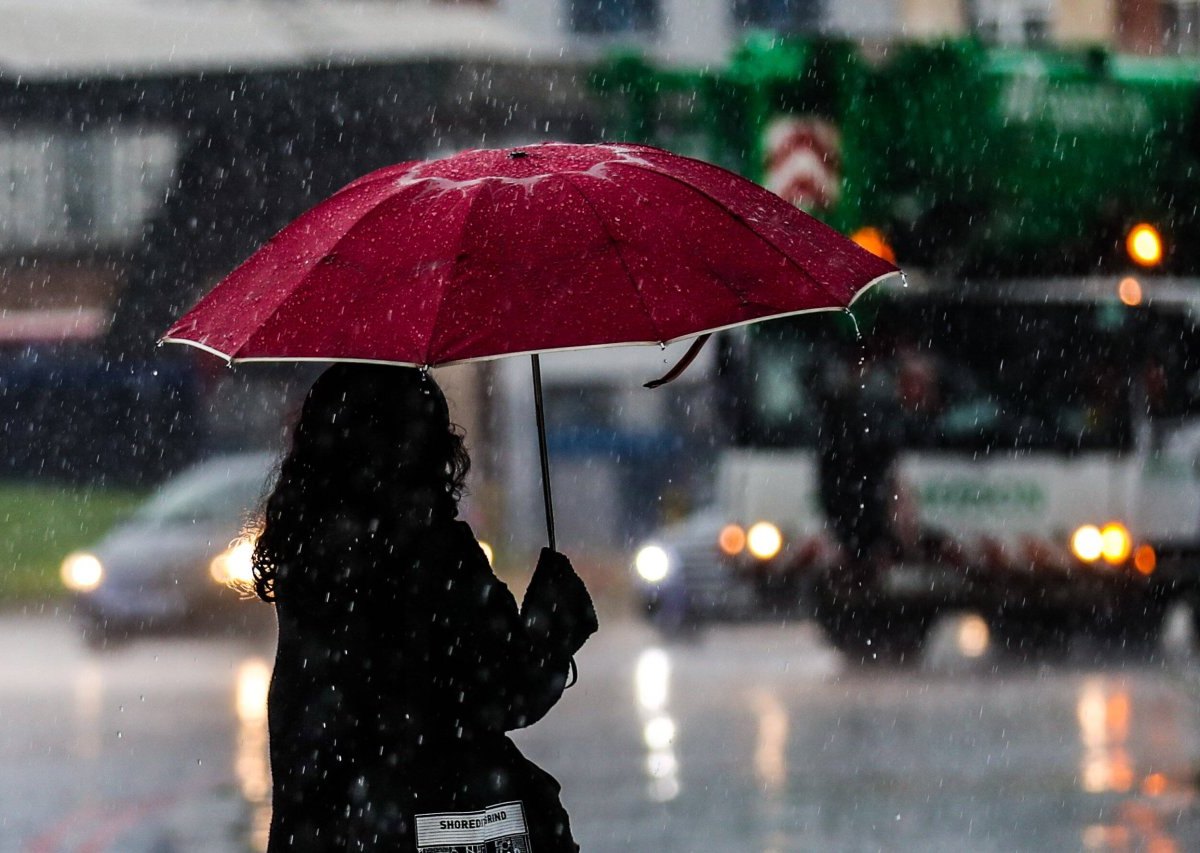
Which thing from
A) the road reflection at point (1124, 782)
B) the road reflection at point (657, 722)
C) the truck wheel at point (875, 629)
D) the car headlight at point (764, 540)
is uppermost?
the car headlight at point (764, 540)

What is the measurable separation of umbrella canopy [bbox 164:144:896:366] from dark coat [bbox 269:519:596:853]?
369 mm

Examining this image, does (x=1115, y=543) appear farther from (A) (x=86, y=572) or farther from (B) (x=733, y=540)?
(A) (x=86, y=572)

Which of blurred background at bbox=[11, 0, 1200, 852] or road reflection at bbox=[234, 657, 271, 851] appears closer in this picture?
road reflection at bbox=[234, 657, 271, 851]

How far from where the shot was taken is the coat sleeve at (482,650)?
3303 mm

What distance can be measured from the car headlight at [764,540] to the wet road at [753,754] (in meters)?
0.68

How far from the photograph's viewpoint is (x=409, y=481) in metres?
3.36

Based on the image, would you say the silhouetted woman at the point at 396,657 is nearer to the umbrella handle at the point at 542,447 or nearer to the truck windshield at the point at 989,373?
the umbrella handle at the point at 542,447

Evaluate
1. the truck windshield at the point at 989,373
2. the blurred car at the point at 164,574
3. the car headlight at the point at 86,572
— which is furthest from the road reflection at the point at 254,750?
the truck windshield at the point at 989,373

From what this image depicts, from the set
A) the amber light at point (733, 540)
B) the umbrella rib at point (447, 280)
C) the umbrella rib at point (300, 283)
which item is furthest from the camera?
the amber light at point (733, 540)

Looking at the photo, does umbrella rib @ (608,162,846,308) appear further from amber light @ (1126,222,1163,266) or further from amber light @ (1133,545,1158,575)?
amber light @ (1126,222,1163,266)

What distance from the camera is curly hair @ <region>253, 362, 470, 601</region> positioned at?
3.35m

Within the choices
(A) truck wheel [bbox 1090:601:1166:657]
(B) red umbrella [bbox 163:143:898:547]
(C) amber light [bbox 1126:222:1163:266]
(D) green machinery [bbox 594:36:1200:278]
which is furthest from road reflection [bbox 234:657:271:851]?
(C) amber light [bbox 1126:222:1163:266]

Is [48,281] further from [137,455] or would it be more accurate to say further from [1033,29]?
[1033,29]

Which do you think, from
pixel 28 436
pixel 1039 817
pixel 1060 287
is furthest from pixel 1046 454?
pixel 28 436
